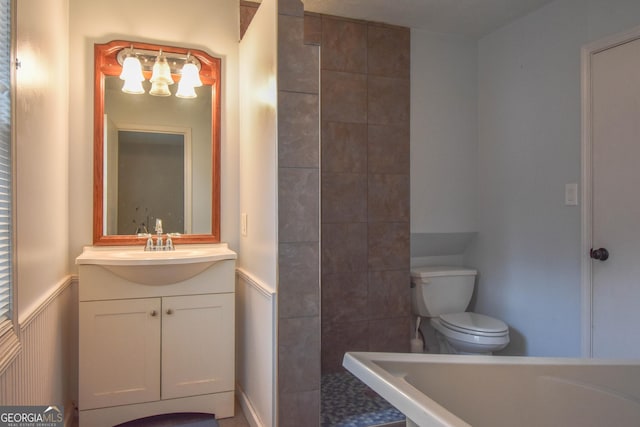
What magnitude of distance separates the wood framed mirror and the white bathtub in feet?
5.59

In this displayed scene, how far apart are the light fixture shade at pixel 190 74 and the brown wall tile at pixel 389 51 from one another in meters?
1.07

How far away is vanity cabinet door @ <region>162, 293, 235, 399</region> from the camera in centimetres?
207

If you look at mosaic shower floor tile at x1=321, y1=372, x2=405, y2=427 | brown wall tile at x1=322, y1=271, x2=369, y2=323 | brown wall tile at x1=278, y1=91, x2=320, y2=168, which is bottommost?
mosaic shower floor tile at x1=321, y1=372, x2=405, y2=427

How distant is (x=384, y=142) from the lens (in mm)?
2705

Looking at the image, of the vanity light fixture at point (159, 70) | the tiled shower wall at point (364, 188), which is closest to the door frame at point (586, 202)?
the tiled shower wall at point (364, 188)

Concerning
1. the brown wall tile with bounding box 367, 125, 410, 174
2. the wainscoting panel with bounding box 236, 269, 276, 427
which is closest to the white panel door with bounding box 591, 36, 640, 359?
the brown wall tile with bounding box 367, 125, 410, 174

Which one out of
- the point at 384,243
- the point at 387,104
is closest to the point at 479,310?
the point at 384,243

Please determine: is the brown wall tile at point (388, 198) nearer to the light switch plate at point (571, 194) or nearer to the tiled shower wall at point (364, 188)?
the tiled shower wall at point (364, 188)

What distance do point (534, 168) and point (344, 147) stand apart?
44.6 inches

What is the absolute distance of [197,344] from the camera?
211 cm

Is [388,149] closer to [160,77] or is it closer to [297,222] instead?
[297,222]

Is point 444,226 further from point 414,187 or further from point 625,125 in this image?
point 625,125

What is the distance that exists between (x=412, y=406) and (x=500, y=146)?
238cm

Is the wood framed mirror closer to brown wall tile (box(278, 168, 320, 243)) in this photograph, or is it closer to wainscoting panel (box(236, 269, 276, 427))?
wainscoting panel (box(236, 269, 276, 427))
